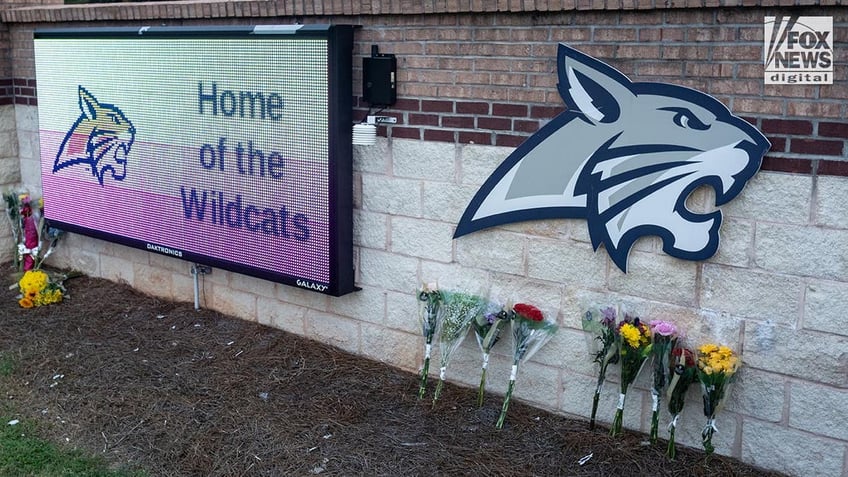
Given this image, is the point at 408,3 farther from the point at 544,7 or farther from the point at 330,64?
the point at 544,7

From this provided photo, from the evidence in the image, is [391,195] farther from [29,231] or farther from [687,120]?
[29,231]

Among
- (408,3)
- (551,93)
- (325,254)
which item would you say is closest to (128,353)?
(325,254)

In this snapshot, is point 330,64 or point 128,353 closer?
point 330,64

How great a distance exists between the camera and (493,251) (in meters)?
4.80

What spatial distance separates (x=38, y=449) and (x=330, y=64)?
2591 mm

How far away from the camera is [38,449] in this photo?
15.3ft

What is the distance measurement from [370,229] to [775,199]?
235 cm

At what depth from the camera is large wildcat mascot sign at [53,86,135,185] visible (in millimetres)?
6449

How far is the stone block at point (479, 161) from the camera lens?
4.66 metres

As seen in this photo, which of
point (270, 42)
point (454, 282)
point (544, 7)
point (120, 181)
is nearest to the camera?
point (544, 7)

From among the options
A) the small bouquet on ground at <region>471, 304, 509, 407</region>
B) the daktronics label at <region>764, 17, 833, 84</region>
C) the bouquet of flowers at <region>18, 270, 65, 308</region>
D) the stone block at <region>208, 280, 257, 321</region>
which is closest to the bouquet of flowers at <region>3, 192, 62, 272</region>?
the bouquet of flowers at <region>18, 270, 65, 308</region>

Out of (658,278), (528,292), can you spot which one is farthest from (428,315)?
(658,278)

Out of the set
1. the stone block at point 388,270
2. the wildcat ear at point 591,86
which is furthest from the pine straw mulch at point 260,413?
the wildcat ear at point 591,86

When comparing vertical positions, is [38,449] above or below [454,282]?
below
